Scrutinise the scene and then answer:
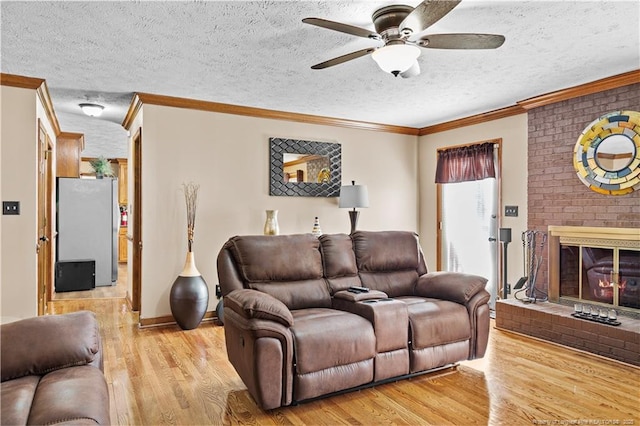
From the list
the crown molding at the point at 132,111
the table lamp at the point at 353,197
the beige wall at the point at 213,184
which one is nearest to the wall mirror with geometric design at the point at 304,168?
the beige wall at the point at 213,184

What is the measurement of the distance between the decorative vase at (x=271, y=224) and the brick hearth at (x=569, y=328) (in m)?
2.53

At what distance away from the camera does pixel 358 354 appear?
110 inches

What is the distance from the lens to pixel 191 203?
4.66 meters

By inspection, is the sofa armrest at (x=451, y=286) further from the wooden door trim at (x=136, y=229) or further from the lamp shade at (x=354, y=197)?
the wooden door trim at (x=136, y=229)

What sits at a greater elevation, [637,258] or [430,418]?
[637,258]

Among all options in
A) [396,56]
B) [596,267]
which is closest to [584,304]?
[596,267]

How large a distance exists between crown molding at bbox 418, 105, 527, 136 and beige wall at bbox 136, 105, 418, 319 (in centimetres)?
88

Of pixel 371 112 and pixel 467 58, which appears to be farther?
pixel 371 112

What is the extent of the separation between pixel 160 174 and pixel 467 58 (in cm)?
317

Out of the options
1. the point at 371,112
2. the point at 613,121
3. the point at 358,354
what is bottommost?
the point at 358,354

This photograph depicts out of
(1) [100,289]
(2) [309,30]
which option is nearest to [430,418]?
(2) [309,30]

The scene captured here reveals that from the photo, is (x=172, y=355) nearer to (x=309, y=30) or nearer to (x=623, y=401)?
(x=309, y=30)

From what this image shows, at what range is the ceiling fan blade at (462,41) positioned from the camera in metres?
2.40

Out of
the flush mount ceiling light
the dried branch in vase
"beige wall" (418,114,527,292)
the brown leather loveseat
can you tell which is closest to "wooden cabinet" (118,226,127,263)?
the flush mount ceiling light
